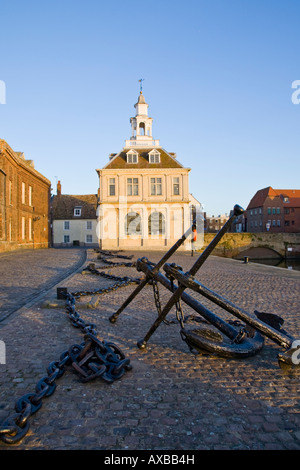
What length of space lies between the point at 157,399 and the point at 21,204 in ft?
106

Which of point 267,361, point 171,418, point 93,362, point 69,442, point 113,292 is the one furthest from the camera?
point 113,292

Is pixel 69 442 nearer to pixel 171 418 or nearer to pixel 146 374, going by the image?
pixel 171 418

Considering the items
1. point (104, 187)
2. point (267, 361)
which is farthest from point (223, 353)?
point (104, 187)

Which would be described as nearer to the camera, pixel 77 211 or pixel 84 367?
pixel 84 367

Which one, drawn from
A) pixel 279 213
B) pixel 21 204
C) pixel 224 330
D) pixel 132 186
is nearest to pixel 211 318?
pixel 224 330

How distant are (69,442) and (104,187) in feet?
102

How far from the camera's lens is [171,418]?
2568mm

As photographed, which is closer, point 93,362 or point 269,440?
point 269,440

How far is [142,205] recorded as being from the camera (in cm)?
3244

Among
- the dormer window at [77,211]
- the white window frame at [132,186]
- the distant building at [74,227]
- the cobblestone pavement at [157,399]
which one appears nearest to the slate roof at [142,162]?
the white window frame at [132,186]

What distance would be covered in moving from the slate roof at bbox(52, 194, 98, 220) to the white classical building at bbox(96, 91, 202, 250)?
23991 millimetres

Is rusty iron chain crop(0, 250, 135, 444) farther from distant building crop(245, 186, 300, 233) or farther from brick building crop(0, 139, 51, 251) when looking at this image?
distant building crop(245, 186, 300, 233)

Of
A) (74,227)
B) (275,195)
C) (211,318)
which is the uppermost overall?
(275,195)

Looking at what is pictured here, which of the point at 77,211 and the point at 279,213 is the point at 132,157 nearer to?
Result: the point at 77,211
